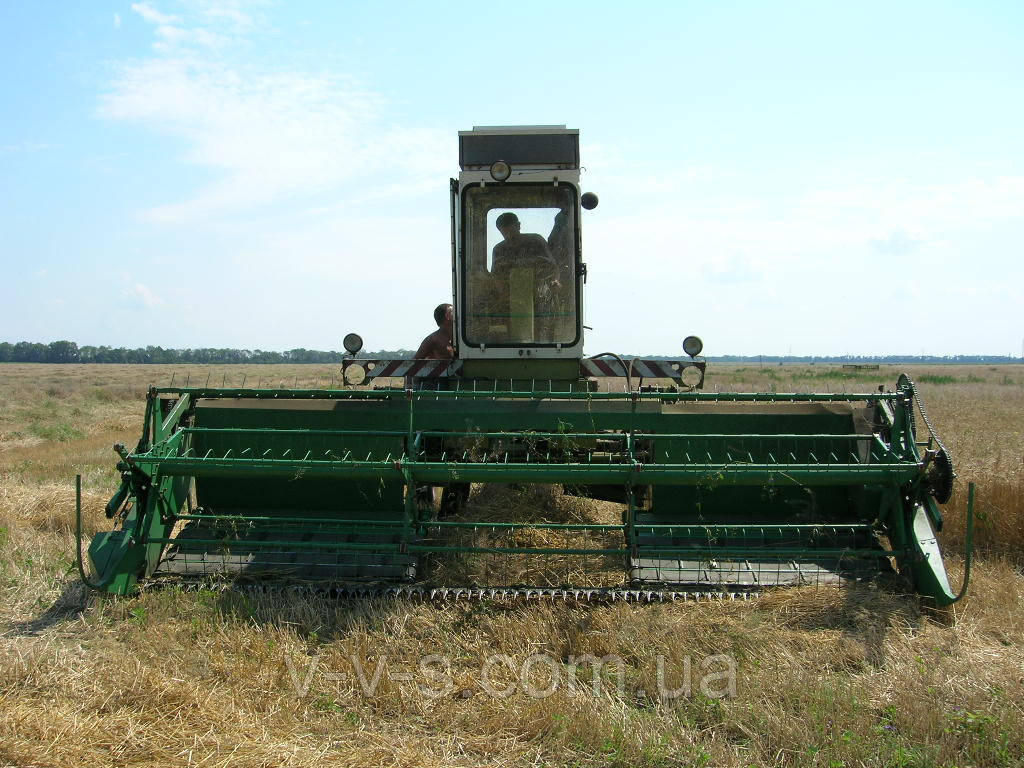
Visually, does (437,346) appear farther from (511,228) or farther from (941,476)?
(941,476)

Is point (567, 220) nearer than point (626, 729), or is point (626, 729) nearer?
point (626, 729)

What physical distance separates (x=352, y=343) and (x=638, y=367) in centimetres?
239

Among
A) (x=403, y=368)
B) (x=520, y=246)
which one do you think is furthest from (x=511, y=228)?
(x=403, y=368)

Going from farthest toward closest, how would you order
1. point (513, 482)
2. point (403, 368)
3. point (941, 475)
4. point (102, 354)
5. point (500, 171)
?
point (102, 354)
point (403, 368)
point (500, 171)
point (513, 482)
point (941, 475)

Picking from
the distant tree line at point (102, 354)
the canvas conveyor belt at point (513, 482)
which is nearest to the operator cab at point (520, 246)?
the canvas conveyor belt at point (513, 482)

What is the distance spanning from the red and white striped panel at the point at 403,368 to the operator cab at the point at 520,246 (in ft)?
0.80

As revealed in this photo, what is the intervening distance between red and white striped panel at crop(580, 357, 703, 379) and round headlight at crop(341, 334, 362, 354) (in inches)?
74.0

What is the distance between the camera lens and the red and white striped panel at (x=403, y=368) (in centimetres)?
661

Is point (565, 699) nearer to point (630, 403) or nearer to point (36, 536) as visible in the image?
point (630, 403)

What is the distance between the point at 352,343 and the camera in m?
6.66

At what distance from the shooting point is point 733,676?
3.66 metres

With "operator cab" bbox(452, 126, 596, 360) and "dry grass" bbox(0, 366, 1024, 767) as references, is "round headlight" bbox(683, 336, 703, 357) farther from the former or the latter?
"dry grass" bbox(0, 366, 1024, 767)

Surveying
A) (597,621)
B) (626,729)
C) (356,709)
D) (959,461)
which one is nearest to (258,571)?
(356,709)

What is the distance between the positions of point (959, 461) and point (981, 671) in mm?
5814
